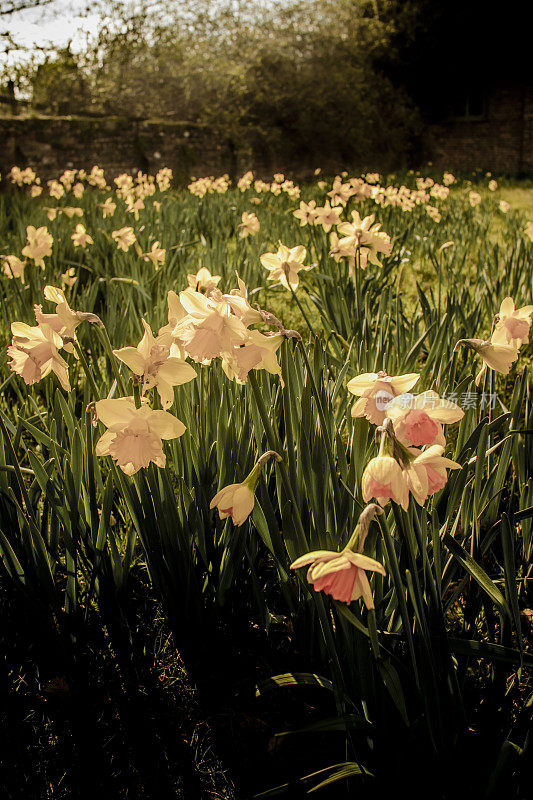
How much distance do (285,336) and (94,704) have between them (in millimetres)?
870

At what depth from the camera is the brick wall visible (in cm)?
1750

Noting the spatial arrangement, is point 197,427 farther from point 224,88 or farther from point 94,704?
point 224,88

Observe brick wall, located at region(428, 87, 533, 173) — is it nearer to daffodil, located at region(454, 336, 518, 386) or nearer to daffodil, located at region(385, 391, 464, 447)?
daffodil, located at region(454, 336, 518, 386)

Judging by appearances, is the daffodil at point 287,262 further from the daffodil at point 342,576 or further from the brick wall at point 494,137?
the brick wall at point 494,137

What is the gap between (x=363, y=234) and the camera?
205 centimetres

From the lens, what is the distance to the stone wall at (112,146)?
10.7 m

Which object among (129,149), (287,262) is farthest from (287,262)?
(129,149)

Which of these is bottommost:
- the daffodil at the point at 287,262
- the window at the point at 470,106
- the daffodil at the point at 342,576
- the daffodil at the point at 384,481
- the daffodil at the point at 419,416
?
the daffodil at the point at 342,576

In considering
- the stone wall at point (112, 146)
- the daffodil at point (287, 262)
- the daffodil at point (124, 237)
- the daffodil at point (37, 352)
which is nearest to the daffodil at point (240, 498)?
the daffodil at point (37, 352)

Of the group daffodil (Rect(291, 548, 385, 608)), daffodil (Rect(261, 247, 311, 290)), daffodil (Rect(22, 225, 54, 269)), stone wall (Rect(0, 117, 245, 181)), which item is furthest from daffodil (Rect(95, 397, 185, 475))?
stone wall (Rect(0, 117, 245, 181))

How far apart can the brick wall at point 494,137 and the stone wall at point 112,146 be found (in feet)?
28.1

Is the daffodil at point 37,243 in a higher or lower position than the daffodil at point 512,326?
higher

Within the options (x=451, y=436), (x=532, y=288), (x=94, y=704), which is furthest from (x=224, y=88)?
(x=94, y=704)

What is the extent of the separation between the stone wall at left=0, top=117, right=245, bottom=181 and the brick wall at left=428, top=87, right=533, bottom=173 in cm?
858
